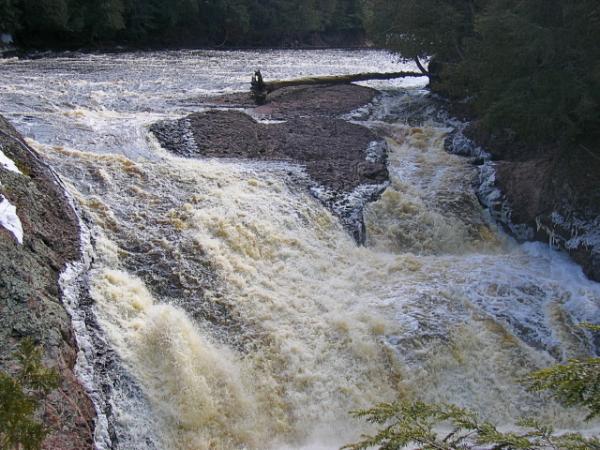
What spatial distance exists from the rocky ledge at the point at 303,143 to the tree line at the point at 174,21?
13221mm

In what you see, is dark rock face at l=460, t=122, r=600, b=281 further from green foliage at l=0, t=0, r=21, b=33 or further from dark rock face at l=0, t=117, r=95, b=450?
green foliage at l=0, t=0, r=21, b=33

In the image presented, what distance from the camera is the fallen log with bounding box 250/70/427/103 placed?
52.7 feet

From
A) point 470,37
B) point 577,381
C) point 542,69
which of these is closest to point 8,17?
point 470,37

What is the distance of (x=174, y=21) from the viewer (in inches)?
1284

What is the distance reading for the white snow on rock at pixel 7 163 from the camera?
7.46m

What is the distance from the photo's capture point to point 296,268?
28.7ft

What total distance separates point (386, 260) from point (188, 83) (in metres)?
10.5

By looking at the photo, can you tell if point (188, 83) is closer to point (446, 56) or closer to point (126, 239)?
point (446, 56)

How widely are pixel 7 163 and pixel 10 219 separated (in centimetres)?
127

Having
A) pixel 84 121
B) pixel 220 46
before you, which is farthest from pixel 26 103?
pixel 220 46

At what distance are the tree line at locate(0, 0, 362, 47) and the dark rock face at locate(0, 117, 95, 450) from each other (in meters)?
18.5

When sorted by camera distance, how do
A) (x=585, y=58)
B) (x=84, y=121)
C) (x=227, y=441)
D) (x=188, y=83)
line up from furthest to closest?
(x=188, y=83)
(x=84, y=121)
(x=585, y=58)
(x=227, y=441)

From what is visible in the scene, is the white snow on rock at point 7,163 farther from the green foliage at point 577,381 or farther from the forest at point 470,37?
the forest at point 470,37

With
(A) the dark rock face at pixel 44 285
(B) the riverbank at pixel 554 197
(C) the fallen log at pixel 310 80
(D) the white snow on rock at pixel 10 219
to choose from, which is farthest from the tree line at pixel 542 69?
(D) the white snow on rock at pixel 10 219
